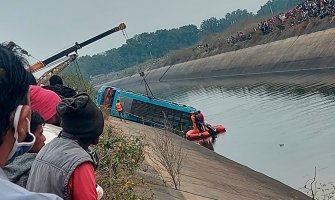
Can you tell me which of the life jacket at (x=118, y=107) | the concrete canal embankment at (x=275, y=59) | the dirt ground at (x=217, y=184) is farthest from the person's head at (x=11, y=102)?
the concrete canal embankment at (x=275, y=59)

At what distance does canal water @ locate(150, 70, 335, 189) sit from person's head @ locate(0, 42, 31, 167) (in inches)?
499

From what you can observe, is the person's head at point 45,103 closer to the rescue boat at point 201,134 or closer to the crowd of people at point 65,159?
the crowd of people at point 65,159

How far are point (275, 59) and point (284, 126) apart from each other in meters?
26.7

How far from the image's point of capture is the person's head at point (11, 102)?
72.9 inches

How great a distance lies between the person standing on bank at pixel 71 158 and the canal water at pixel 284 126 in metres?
11.5

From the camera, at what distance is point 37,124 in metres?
3.20

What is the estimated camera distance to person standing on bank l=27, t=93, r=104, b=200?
2.95 m

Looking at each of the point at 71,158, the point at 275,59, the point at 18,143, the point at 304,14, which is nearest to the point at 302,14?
the point at 304,14

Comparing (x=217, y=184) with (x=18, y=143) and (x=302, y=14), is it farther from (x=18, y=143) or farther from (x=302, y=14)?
(x=302, y=14)

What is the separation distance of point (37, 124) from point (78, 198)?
1.90 feet

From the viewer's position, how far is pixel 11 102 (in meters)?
1.88

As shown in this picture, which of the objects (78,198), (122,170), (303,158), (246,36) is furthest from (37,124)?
(246,36)

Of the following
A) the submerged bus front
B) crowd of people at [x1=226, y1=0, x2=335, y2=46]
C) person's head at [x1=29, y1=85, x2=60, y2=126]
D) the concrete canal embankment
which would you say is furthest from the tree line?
person's head at [x1=29, y1=85, x2=60, y2=126]

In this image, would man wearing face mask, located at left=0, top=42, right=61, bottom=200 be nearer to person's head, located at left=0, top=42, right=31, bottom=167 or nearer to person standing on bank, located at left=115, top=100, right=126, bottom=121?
person's head, located at left=0, top=42, right=31, bottom=167
